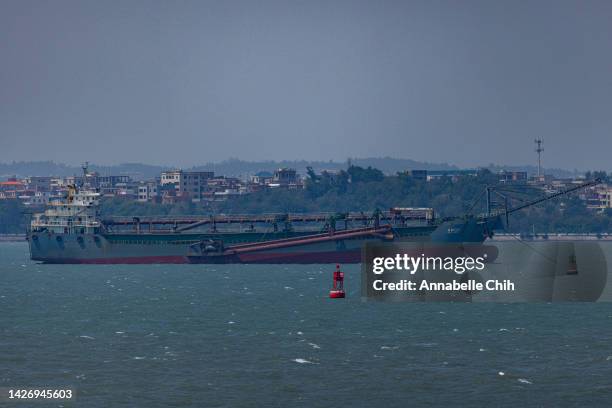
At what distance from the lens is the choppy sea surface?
51656 mm

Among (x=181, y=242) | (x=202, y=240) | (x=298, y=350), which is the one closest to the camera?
(x=298, y=350)

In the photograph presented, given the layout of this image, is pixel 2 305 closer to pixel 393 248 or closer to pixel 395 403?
pixel 393 248

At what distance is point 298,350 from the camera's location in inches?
2527

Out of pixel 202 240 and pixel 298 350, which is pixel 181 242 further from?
pixel 298 350

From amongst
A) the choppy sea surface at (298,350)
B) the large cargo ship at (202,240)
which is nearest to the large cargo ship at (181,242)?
the large cargo ship at (202,240)

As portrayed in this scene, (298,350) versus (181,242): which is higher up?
(181,242)

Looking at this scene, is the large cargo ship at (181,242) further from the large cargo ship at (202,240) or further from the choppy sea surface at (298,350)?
the choppy sea surface at (298,350)

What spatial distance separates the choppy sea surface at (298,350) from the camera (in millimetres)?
51656

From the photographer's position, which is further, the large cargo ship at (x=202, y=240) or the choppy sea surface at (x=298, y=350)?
the large cargo ship at (x=202, y=240)

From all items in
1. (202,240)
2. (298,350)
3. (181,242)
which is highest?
(202,240)

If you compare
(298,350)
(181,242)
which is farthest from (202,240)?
(298,350)

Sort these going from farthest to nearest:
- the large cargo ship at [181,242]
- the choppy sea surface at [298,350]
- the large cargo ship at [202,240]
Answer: the large cargo ship at [202,240] < the large cargo ship at [181,242] < the choppy sea surface at [298,350]

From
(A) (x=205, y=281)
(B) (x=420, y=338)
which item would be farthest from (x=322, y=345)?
(A) (x=205, y=281)

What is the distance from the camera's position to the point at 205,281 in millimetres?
122188
